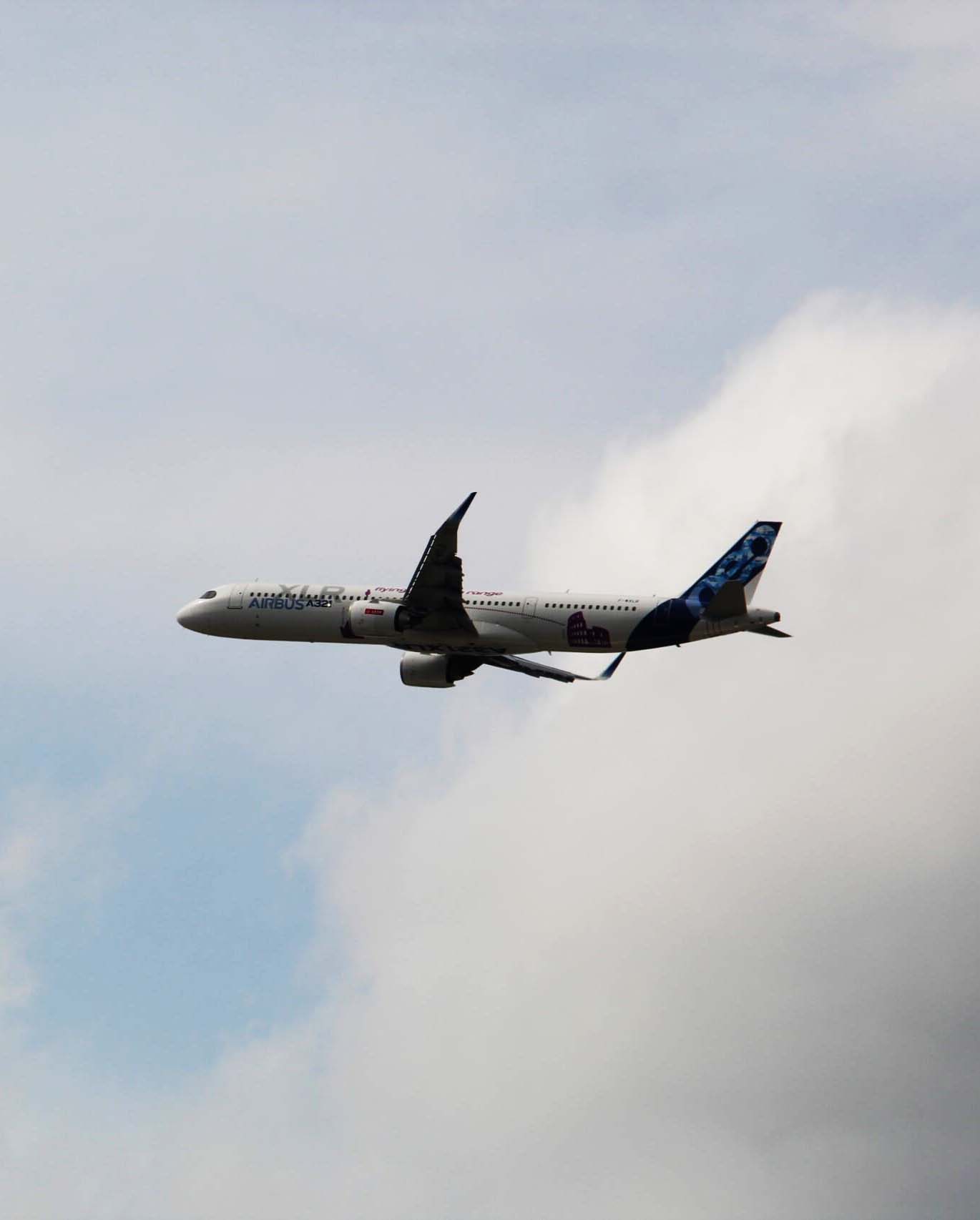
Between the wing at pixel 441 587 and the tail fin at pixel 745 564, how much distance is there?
9.71m

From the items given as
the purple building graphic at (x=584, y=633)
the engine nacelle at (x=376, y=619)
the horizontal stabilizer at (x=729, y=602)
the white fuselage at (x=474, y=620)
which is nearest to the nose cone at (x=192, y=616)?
the white fuselage at (x=474, y=620)

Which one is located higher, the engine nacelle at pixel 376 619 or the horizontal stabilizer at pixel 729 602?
the engine nacelle at pixel 376 619

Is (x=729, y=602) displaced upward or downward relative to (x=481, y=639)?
downward

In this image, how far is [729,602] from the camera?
254ft

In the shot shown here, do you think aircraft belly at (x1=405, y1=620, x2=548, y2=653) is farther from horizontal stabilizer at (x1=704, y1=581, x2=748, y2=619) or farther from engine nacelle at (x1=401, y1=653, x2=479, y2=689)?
horizontal stabilizer at (x1=704, y1=581, x2=748, y2=619)

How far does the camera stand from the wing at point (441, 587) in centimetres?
7725

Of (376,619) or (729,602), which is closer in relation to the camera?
(729,602)

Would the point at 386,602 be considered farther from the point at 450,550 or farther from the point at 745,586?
the point at 745,586

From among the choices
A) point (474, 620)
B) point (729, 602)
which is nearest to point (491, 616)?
point (474, 620)

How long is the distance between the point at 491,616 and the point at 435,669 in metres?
6.04

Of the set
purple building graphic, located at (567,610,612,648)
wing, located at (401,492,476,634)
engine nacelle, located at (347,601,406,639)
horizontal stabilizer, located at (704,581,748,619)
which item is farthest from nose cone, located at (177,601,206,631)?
horizontal stabilizer, located at (704,581,748,619)

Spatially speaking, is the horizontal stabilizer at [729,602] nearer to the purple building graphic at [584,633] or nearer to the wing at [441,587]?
the purple building graphic at [584,633]

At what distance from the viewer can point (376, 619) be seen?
270ft

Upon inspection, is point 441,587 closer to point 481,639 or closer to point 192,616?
point 481,639
